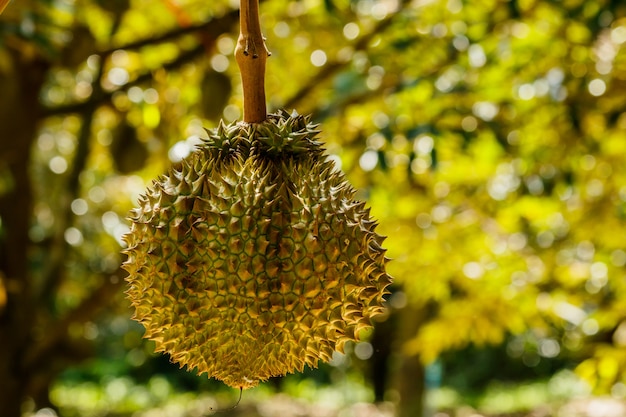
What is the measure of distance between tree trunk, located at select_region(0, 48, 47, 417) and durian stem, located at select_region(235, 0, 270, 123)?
2.83 metres

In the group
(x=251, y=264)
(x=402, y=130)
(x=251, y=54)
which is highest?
(x=402, y=130)

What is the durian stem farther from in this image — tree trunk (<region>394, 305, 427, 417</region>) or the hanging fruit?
tree trunk (<region>394, 305, 427, 417</region>)

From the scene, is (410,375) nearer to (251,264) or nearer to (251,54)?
(251,264)

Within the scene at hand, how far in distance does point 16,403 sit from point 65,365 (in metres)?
0.38

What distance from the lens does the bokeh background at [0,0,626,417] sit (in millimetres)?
3236

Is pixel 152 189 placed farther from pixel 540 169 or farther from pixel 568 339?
pixel 568 339

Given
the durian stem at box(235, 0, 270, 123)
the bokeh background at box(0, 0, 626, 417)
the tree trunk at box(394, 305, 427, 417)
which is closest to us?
the durian stem at box(235, 0, 270, 123)

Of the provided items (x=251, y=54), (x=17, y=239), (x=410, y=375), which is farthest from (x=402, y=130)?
(x=410, y=375)

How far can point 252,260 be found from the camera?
1.23 meters

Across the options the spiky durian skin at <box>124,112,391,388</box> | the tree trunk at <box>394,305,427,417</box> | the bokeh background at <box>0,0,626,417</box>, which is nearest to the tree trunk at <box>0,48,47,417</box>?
the bokeh background at <box>0,0,626,417</box>

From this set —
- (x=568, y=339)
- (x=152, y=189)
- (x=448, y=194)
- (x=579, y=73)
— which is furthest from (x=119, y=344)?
(x=152, y=189)

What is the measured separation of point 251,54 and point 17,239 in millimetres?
3904

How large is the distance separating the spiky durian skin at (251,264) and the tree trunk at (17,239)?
9.07ft

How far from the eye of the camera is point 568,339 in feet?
34.8
